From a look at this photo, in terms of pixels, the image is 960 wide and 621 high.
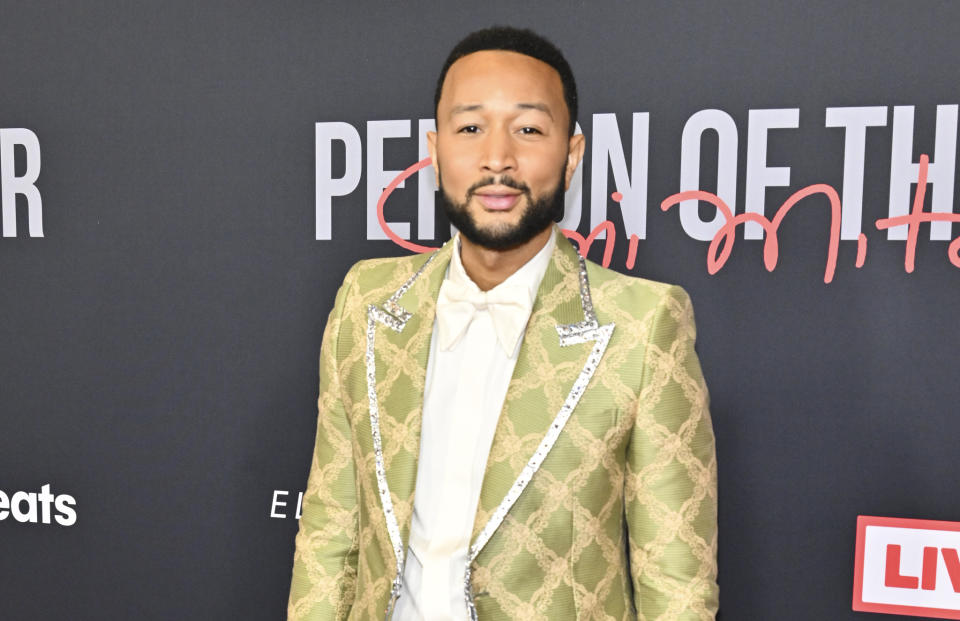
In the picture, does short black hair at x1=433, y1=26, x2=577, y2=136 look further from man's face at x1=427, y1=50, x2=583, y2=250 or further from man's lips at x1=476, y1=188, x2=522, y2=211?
man's lips at x1=476, y1=188, x2=522, y2=211

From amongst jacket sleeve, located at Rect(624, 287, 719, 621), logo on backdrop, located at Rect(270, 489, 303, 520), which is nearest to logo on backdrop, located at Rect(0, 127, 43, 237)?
logo on backdrop, located at Rect(270, 489, 303, 520)

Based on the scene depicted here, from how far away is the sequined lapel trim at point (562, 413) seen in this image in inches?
52.4

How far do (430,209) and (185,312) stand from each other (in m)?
0.81

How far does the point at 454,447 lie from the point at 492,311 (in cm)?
25

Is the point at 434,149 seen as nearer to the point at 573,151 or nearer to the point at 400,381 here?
the point at 573,151

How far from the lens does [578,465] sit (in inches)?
53.3

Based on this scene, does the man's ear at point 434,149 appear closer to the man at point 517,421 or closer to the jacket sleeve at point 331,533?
the man at point 517,421

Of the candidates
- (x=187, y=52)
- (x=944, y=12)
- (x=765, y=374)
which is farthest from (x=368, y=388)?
(x=944, y=12)

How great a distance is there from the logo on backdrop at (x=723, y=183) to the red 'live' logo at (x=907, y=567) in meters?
0.64

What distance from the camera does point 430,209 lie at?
2238 millimetres

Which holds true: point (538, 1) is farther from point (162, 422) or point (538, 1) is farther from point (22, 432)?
point (22, 432)

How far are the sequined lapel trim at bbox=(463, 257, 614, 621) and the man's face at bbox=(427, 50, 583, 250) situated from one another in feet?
0.59

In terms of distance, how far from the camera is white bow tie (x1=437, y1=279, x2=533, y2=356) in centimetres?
142

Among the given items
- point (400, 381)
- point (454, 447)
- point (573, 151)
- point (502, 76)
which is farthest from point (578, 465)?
point (502, 76)
